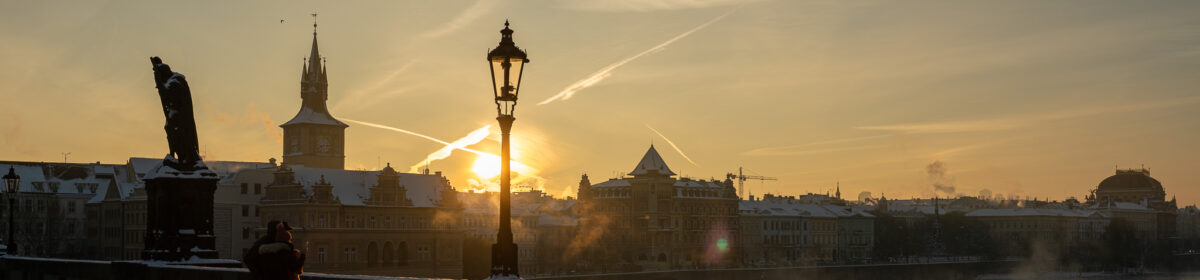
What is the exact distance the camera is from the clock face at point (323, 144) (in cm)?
13425

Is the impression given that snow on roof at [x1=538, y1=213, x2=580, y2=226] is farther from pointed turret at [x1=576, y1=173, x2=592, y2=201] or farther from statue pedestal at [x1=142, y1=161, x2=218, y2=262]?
statue pedestal at [x1=142, y1=161, x2=218, y2=262]

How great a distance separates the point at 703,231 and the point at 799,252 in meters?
25.5

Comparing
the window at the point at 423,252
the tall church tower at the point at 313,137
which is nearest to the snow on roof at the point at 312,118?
the tall church tower at the point at 313,137

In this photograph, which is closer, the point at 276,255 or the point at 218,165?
the point at 276,255

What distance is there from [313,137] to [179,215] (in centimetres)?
10707

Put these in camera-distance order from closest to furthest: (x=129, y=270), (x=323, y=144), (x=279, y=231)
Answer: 1. (x=279, y=231)
2. (x=129, y=270)
3. (x=323, y=144)

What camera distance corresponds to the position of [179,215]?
1145 inches

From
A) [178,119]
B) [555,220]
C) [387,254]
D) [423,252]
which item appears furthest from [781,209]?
[178,119]

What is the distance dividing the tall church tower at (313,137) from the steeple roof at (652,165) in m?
30.9

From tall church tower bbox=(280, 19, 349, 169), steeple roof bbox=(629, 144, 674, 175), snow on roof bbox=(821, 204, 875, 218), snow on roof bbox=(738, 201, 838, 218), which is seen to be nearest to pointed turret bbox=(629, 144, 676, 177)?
steeple roof bbox=(629, 144, 674, 175)

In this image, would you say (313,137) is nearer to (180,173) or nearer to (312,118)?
(312,118)

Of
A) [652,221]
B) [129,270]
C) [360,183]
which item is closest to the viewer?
[129,270]

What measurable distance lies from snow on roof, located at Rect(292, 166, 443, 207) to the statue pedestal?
Answer: 83833 mm

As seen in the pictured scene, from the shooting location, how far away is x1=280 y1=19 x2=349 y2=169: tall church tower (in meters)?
134
